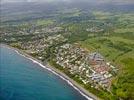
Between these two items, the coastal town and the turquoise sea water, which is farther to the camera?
the coastal town

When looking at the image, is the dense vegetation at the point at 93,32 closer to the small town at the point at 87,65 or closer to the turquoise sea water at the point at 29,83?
the small town at the point at 87,65

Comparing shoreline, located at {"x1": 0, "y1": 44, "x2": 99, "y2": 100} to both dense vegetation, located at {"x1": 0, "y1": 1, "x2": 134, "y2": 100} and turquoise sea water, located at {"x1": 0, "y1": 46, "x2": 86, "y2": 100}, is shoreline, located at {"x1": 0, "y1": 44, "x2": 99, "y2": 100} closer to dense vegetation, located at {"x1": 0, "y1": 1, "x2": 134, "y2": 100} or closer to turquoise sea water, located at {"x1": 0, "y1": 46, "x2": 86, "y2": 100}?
turquoise sea water, located at {"x1": 0, "y1": 46, "x2": 86, "y2": 100}

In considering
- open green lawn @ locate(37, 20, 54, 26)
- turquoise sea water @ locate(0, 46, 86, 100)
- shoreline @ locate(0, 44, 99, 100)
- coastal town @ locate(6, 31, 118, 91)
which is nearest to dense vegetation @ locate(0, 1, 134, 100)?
open green lawn @ locate(37, 20, 54, 26)

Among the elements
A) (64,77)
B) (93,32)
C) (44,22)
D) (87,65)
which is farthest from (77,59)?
(44,22)

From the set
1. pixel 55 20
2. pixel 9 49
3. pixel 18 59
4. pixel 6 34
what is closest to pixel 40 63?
pixel 18 59

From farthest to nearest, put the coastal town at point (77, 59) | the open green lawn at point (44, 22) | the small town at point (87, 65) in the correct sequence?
the open green lawn at point (44, 22)
the coastal town at point (77, 59)
the small town at point (87, 65)

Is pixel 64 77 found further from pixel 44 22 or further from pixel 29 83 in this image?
pixel 44 22

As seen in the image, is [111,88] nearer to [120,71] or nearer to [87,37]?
[120,71]

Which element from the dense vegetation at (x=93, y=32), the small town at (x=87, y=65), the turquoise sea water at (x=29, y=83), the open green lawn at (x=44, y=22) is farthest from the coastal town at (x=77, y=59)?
the open green lawn at (x=44, y=22)

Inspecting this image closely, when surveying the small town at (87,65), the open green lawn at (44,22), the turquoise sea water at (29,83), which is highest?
the small town at (87,65)
